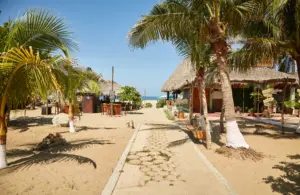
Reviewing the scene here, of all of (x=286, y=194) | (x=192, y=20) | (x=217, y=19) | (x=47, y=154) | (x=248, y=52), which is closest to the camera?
(x=286, y=194)

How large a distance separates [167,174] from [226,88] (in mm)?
3066

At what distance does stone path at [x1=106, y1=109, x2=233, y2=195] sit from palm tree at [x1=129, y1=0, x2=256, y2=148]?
162cm

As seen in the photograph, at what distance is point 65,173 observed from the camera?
4180mm

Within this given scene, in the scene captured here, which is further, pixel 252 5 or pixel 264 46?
pixel 264 46

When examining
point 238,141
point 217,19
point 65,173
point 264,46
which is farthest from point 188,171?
point 264,46

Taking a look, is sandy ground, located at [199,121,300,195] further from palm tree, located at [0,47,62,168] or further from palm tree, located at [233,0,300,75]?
palm tree, located at [0,47,62,168]

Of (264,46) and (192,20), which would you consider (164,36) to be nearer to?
(192,20)

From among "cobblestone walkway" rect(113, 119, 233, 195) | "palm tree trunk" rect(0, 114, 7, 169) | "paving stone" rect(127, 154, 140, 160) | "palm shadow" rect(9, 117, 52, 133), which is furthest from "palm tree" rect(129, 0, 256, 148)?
"palm shadow" rect(9, 117, 52, 133)

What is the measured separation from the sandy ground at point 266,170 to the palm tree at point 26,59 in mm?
3821

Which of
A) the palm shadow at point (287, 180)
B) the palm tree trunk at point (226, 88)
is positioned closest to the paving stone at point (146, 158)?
the palm tree trunk at point (226, 88)

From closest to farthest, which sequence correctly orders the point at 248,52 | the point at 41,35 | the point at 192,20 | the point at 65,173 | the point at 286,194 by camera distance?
the point at 286,194 → the point at 65,173 → the point at 41,35 → the point at 192,20 → the point at 248,52

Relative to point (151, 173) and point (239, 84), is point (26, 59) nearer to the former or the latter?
point (151, 173)

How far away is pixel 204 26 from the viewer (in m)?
6.38

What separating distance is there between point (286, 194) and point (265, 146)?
3.61 metres
